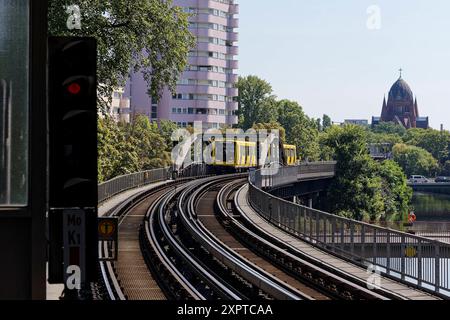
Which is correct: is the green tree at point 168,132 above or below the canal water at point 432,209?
above

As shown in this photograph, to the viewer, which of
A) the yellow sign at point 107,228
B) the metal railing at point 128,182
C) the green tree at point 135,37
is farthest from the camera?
the metal railing at point 128,182

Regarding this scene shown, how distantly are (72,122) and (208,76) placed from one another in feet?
457

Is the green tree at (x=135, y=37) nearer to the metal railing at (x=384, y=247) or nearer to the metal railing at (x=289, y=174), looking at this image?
the metal railing at (x=384, y=247)

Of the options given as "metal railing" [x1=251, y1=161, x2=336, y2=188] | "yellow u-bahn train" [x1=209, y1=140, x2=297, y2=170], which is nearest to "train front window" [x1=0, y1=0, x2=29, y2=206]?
"metal railing" [x1=251, y1=161, x2=336, y2=188]

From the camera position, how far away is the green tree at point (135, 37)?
106 ft

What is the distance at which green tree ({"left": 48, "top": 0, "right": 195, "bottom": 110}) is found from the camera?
3219cm

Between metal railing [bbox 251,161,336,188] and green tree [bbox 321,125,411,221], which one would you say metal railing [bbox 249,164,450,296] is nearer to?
metal railing [bbox 251,161,336,188]

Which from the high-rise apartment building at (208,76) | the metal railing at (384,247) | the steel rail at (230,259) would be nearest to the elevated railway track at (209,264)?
the steel rail at (230,259)

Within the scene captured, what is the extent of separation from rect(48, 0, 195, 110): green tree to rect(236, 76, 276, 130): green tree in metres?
110

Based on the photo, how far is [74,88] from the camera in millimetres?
7160

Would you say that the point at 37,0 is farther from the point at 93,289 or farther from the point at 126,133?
the point at 126,133

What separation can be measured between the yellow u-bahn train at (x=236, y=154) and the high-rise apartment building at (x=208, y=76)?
51.7 meters

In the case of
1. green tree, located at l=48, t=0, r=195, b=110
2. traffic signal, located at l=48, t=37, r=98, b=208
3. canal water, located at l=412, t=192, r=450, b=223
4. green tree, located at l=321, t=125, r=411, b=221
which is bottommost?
canal water, located at l=412, t=192, r=450, b=223
